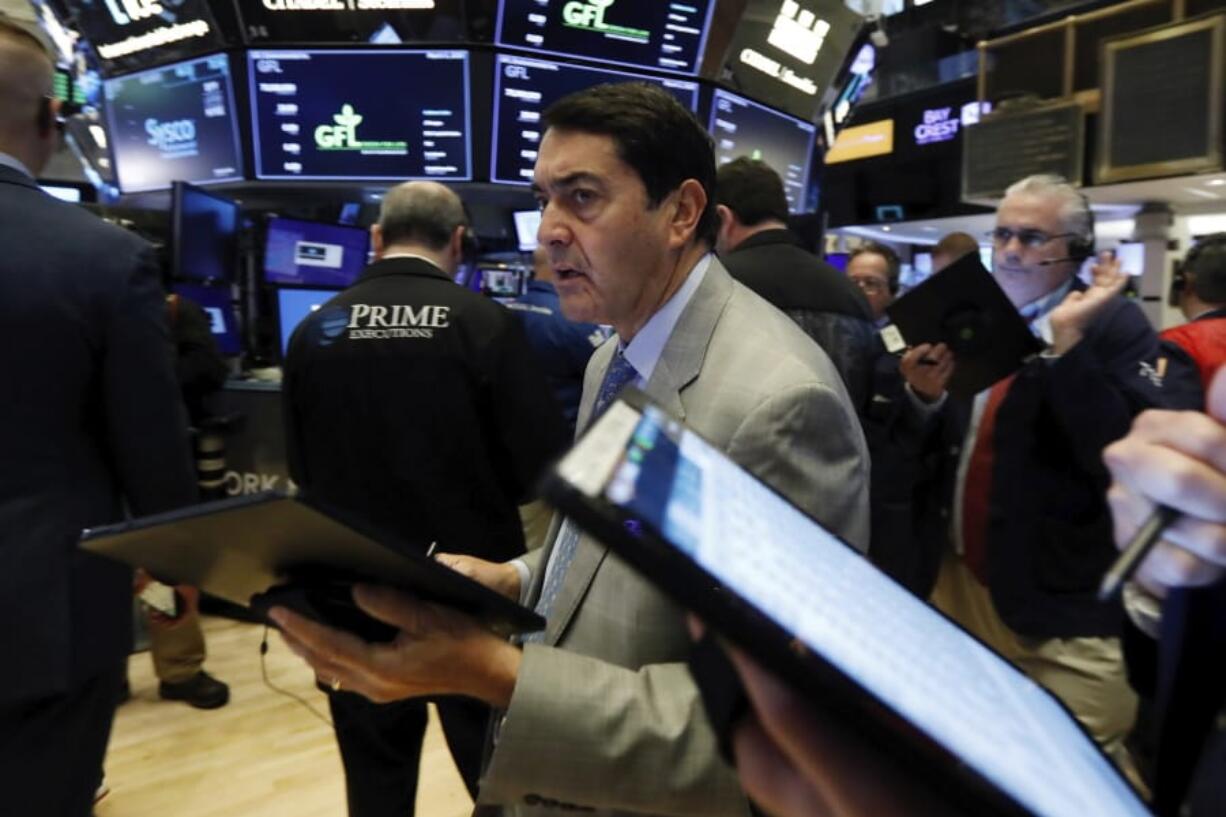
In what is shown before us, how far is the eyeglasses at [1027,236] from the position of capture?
2234 mm

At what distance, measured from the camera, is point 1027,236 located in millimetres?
2252

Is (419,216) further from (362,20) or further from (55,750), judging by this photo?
(362,20)

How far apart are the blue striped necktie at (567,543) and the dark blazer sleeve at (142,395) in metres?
0.90

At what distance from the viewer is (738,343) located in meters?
1.17

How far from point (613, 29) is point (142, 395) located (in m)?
3.50

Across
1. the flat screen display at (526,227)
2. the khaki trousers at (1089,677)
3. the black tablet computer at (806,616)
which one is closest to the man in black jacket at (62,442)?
the black tablet computer at (806,616)

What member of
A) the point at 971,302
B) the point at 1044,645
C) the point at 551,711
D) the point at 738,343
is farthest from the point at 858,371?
the point at 551,711

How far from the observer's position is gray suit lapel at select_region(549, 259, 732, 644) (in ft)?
3.58

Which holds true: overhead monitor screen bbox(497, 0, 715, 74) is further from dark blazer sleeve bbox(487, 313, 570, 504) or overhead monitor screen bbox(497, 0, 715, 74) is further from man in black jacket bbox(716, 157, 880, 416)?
dark blazer sleeve bbox(487, 313, 570, 504)

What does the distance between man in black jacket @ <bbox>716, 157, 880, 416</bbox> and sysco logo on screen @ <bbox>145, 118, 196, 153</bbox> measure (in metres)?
3.40

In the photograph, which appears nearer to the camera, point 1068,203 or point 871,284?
point 1068,203

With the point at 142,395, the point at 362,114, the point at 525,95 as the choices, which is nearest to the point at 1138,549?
the point at 142,395

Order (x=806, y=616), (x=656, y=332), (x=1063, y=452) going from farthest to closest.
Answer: (x=1063, y=452) < (x=656, y=332) < (x=806, y=616)

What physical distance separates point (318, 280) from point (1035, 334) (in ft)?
13.4
